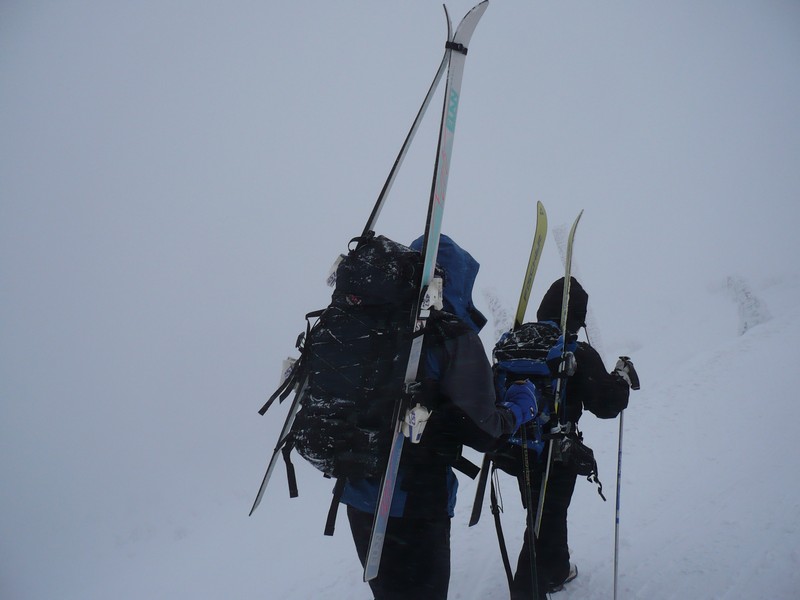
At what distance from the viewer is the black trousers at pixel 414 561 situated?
2.06 m

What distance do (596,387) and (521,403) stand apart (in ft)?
3.88

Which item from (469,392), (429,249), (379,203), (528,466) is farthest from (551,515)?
(379,203)

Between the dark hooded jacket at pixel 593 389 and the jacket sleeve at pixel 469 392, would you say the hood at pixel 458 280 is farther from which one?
the dark hooded jacket at pixel 593 389

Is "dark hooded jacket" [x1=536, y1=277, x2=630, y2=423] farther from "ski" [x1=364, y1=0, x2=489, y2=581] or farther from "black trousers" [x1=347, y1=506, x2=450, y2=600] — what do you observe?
"ski" [x1=364, y1=0, x2=489, y2=581]

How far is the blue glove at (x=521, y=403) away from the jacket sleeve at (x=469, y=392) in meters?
0.23

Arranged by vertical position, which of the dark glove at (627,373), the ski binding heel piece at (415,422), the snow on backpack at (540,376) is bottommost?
the ski binding heel piece at (415,422)

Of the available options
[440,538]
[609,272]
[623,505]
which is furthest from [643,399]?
[609,272]

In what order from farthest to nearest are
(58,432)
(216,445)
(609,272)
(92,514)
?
(609,272) < (58,432) < (216,445) < (92,514)

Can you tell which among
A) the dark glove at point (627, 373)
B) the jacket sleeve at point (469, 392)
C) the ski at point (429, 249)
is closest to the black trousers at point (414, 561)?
the ski at point (429, 249)

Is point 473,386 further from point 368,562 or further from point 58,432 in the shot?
point 58,432

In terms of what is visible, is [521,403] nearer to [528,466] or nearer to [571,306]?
[528,466]

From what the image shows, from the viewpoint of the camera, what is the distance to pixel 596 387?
3223mm

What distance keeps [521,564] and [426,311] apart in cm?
Result: 245

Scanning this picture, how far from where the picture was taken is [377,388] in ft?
6.63
